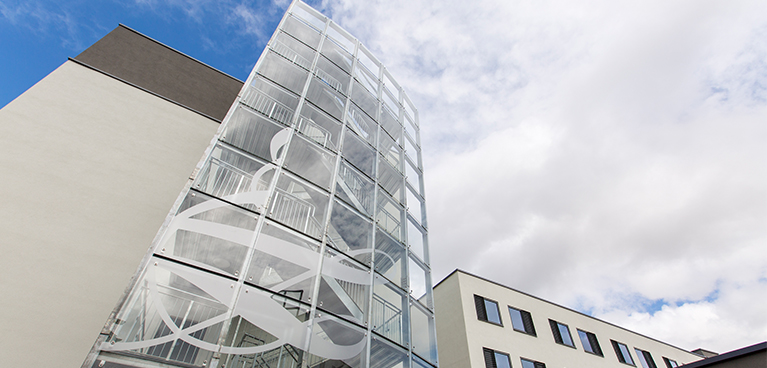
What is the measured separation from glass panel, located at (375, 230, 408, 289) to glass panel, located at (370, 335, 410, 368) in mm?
2102

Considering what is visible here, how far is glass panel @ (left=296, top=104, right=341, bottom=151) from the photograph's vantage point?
41.8 ft

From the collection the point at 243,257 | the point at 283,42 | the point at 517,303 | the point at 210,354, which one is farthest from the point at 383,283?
the point at 517,303

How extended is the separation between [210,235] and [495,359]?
14.7 metres

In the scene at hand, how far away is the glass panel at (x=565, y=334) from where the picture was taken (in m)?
20.8

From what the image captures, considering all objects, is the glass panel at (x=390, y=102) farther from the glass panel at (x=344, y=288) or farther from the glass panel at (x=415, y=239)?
the glass panel at (x=344, y=288)

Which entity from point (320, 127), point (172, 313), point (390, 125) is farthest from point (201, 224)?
point (390, 125)

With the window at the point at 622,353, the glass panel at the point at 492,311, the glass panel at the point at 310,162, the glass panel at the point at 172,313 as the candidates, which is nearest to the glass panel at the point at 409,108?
the glass panel at the point at 310,162

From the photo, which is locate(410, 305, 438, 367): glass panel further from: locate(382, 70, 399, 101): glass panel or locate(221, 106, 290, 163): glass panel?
locate(382, 70, 399, 101): glass panel

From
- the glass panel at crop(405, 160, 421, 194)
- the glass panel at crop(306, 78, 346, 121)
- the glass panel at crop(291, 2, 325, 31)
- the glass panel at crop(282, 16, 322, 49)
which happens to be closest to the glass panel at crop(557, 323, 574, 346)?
the glass panel at crop(405, 160, 421, 194)

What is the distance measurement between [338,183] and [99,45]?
11.0 metres

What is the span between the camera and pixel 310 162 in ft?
38.8

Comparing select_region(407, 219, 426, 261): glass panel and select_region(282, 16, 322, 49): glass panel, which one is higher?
select_region(282, 16, 322, 49): glass panel

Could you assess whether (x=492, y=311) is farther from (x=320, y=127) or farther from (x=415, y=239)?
(x=320, y=127)

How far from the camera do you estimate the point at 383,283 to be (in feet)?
35.7
